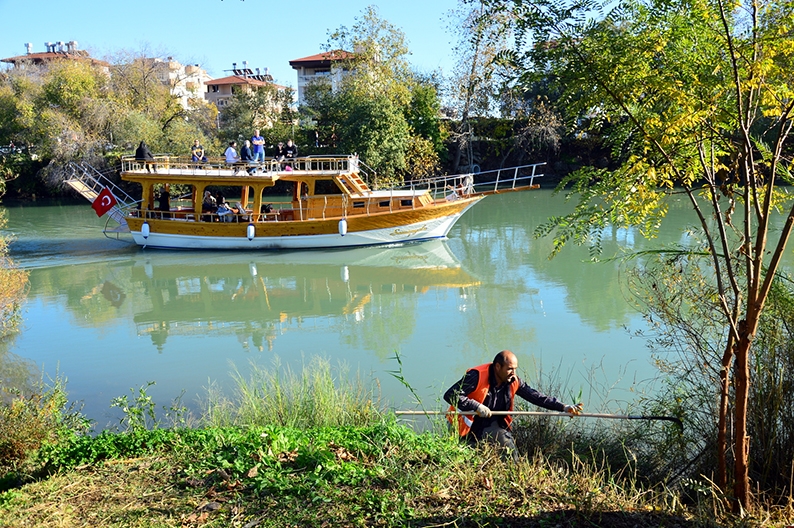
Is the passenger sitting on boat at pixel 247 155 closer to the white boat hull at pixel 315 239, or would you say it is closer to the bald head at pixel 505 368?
the white boat hull at pixel 315 239

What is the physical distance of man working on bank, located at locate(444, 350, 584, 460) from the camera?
4.99 metres

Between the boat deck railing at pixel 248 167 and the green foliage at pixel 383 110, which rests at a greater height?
the green foliage at pixel 383 110

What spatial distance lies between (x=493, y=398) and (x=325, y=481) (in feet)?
5.29

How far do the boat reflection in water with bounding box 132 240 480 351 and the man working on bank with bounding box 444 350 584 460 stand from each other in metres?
5.83

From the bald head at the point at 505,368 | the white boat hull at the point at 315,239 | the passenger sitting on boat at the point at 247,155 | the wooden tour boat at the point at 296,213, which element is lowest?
the bald head at the point at 505,368

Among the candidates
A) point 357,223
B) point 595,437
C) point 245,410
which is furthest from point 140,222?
point 595,437

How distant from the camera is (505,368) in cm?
502

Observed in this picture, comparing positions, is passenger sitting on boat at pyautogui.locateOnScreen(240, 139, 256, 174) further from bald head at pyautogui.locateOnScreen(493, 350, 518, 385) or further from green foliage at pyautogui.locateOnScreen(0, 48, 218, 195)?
green foliage at pyautogui.locateOnScreen(0, 48, 218, 195)

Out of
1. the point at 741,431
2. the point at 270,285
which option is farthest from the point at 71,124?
the point at 741,431

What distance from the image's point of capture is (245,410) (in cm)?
608

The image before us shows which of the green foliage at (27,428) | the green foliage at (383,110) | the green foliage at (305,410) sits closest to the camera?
the green foliage at (27,428)

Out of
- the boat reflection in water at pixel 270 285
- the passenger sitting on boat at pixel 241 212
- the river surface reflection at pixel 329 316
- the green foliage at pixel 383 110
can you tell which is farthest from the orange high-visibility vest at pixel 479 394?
the green foliage at pixel 383 110

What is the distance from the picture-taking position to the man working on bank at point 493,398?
4.99 meters

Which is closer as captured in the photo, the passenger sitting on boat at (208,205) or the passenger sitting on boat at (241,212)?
the passenger sitting on boat at (241,212)
